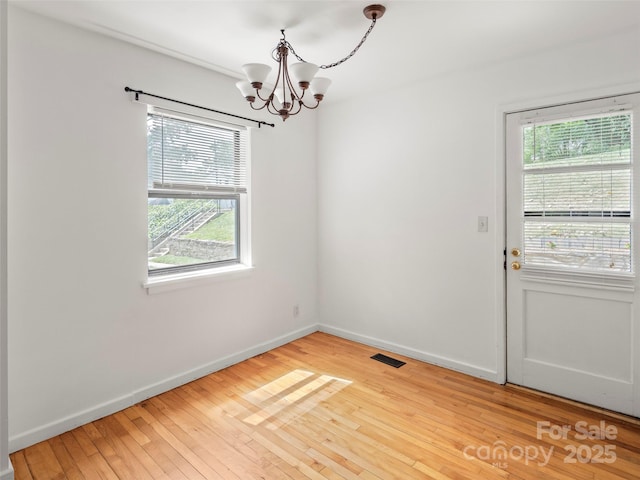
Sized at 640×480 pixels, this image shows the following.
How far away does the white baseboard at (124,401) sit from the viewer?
2117 mm

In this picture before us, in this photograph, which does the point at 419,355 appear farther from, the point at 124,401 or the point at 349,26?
the point at 349,26

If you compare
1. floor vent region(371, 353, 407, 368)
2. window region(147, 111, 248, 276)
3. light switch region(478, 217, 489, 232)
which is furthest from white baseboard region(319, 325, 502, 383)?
Answer: window region(147, 111, 248, 276)

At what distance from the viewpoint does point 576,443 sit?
6.98ft

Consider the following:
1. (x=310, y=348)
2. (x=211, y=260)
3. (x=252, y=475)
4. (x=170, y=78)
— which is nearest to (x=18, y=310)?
(x=211, y=260)

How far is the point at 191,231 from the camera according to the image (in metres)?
3.01

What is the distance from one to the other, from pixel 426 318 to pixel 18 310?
118 inches

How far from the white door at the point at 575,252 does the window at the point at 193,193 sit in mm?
2329

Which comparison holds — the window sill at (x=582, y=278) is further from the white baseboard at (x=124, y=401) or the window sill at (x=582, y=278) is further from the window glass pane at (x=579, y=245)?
the white baseboard at (x=124, y=401)

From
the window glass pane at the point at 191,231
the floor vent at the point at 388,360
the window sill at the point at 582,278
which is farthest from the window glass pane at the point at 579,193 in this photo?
the window glass pane at the point at 191,231

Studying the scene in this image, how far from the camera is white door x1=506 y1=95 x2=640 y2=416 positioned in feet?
7.82

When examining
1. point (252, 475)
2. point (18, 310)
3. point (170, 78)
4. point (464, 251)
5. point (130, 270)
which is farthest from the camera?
point (464, 251)

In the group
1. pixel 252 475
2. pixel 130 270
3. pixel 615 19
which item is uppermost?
pixel 615 19

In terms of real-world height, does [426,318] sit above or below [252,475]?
above

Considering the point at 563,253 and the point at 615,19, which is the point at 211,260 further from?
the point at 615,19
